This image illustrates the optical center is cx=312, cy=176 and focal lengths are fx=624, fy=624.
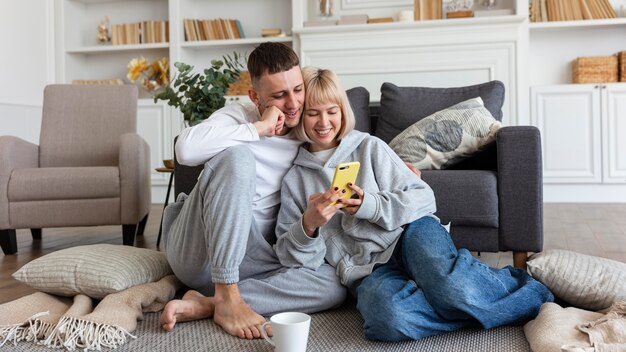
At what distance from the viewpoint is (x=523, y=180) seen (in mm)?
2211

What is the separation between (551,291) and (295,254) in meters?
0.73

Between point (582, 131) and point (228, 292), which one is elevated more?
point (582, 131)

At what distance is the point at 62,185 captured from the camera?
3041 millimetres

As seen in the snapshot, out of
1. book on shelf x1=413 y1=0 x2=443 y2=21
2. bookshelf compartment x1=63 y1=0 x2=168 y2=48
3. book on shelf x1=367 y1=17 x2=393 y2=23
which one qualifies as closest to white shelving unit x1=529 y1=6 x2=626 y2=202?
book on shelf x1=413 y1=0 x2=443 y2=21

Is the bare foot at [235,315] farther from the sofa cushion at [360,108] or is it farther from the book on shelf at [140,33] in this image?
the book on shelf at [140,33]

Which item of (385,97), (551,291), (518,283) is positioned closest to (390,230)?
(518,283)

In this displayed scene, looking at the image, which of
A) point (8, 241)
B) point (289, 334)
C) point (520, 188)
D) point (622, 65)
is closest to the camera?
point (289, 334)

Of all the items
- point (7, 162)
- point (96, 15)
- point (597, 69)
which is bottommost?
point (7, 162)

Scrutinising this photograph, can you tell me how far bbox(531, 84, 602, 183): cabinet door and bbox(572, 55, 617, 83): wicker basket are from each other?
87 mm

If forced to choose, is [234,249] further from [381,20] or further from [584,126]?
[584,126]

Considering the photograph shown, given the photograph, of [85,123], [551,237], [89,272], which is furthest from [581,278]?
[85,123]

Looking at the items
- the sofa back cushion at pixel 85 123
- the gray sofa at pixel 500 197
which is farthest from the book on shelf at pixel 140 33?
the gray sofa at pixel 500 197

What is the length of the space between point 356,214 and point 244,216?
28 centimetres

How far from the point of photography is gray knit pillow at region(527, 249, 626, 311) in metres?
1.65
